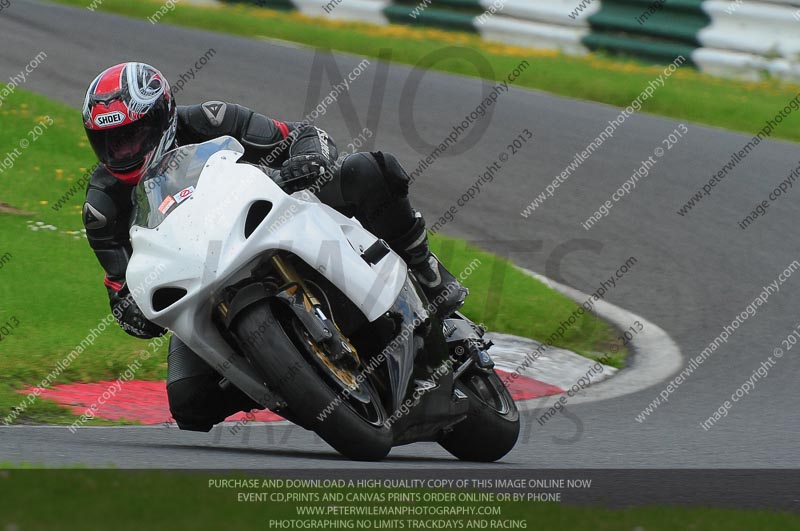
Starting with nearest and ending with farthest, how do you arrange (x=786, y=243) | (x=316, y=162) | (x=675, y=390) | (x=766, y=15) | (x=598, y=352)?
1. (x=316, y=162)
2. (x=675, y=390)
3. (x=598, y=352)
4. (x=786, y=243)
5. (x=766, y=15)

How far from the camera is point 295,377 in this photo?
4254 mm

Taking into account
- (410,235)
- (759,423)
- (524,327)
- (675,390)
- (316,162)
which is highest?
(316,162)

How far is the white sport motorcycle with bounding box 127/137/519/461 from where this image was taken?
Result: 14.3 feet

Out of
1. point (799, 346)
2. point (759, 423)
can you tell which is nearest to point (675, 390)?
point (759, 423)

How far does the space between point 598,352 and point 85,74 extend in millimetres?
8591

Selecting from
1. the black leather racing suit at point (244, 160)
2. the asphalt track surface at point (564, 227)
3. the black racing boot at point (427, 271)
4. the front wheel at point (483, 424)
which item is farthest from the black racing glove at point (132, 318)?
the front wheel at point (483, 424)

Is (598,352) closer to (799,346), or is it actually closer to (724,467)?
(799,346)

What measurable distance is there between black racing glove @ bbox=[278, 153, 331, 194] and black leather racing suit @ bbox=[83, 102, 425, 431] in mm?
256

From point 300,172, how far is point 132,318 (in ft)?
3.04

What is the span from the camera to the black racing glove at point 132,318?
16.4 ft

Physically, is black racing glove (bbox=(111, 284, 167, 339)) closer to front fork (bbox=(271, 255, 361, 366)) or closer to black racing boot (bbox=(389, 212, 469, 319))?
front fork (bbox=(271, 255, 361, 366))
